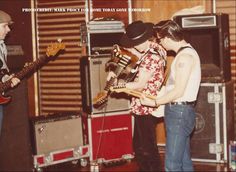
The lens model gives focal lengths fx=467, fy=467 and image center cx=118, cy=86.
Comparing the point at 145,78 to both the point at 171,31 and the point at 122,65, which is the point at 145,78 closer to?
the point at 122,65

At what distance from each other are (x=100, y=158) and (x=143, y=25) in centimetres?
183

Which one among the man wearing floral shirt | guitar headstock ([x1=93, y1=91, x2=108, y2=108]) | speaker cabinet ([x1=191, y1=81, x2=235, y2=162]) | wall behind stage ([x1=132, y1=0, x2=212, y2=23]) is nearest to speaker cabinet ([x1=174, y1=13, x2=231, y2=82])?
speaker cabinet ([x1=191, y1=81, x2=235, y2=162])

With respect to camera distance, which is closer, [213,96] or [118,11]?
[213,96]

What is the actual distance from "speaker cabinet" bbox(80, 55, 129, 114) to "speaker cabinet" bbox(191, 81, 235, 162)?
3.32 ft

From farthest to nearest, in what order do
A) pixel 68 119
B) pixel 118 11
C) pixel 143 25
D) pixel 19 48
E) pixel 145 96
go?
pixel 118 11 < pixel 68 119 < pixel 19 48 < pixel 143 25 < pixel 145 96

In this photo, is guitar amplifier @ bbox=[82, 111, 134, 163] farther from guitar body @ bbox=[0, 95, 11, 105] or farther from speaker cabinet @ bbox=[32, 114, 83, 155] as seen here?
guitar body @ bbox=[0, 95, 11, 105]

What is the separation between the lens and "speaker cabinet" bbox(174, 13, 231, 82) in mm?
5258

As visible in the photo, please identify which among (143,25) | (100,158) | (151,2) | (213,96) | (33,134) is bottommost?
(100,158)

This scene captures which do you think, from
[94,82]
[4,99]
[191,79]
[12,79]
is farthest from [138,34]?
[4,99]

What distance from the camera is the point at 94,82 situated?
549 centimetres

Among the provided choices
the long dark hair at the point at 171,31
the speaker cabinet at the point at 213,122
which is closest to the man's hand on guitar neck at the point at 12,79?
the long dark hair at the point at 171,31

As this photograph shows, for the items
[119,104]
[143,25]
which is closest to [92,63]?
[119,104]

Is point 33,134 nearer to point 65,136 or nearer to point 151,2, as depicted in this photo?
point 65,136

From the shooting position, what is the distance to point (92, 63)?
18.0 feet
